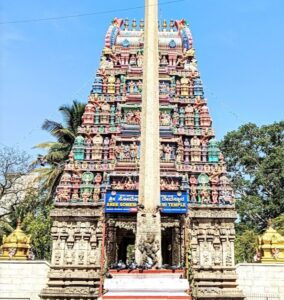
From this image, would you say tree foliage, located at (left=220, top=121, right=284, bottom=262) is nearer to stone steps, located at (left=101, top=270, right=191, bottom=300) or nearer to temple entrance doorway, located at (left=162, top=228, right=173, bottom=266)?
temple entrance doorway, located at (left=162, top=228, right=173, bottom=266)

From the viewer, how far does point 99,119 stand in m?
22.7

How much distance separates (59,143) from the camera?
99.0ft

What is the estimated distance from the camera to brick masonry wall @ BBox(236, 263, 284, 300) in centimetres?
1819

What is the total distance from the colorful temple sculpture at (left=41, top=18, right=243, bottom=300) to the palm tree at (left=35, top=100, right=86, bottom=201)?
6.85m

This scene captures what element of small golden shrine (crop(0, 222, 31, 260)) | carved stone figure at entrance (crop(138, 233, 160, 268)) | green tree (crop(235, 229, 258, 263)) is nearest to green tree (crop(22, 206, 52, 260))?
small golden shrine (crop(0, 222, 31, 260))

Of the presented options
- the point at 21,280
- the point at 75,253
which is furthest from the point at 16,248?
the point at 75,253

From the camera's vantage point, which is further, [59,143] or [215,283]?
[59,143]

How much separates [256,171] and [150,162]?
85.9 ft

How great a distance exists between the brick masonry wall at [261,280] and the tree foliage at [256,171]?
14.0 m

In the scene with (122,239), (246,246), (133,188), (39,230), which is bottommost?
(246,246)

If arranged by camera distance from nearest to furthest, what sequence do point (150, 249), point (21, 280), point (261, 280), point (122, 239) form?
point (150, 249) → point (261, 280) → point (21, 280) → point (122, 239)

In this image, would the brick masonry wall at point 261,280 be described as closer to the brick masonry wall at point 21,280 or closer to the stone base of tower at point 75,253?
the stone base of tower at point 75,253

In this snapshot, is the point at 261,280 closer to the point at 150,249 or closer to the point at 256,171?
the point at 150,249

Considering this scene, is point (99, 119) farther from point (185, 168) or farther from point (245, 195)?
point (245, 195)
